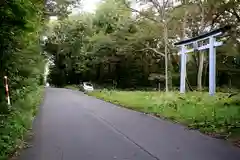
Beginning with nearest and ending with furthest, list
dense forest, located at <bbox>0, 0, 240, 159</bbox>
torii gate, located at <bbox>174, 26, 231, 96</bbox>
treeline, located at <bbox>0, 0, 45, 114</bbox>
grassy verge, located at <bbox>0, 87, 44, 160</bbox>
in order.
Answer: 1. grassy verge, located at <bbox>0, 87, 44, 160</bbox>
2. treeline, located at <bbox>0, 0, 45, 114</bbox>
3. dense forest, located at <bbox>0, 0, 240, 159</bbox>
4. torii gate, located at <bbox>174, 26, 231, 96</bbox>

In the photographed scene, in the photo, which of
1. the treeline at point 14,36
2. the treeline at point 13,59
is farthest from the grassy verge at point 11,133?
the treeline at point 14,36

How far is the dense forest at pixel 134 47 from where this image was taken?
39.0 m

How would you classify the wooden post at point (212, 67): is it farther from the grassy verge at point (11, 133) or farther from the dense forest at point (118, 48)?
the grassy verge at point (11, 133)

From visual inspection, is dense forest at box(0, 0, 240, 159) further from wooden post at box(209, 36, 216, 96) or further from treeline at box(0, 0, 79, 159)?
wooden post at box(209, 36, 216, 96)

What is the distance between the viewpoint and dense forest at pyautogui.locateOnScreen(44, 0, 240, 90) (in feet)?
128

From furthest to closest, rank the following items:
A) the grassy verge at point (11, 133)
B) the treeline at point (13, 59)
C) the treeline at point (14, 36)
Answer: the treeline at point (14, 36) < the treeline at point (13, 59) < the grassy verge at point (11, 133)

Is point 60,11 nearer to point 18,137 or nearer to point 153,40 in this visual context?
point 18,137

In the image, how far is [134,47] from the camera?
158 ft

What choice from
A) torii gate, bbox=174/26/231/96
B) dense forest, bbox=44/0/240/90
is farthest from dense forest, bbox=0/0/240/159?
torii gate, bbox=174/26/231/96

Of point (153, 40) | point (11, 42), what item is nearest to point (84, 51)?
point (153, 40)

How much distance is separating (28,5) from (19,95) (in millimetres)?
6053

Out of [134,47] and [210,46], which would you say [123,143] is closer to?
[210,46]

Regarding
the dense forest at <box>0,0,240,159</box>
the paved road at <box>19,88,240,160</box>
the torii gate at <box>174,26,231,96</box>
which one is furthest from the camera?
the torii gate at <box>174,26,231,96</box>

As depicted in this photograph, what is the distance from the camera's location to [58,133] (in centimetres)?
1120
